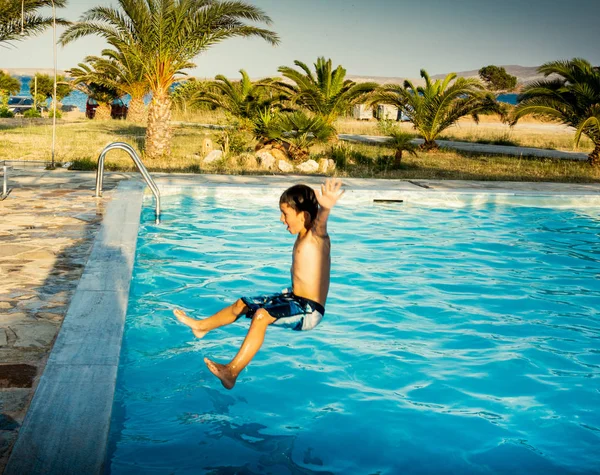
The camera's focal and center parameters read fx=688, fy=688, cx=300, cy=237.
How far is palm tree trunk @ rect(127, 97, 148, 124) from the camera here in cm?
3113

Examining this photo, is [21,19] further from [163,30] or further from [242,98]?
[242,98]

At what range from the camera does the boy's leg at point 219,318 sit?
171 inches

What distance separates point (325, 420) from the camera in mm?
4496

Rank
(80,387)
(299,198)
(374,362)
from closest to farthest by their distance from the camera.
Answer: (80,387) < (299,198) < (374,362)

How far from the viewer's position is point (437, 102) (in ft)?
64.0

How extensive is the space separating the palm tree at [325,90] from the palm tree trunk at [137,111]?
1257 centimetres

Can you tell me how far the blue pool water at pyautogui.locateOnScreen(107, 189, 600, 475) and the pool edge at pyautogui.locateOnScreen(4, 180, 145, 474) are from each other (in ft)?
1.34

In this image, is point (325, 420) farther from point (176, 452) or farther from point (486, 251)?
point (486, 251)

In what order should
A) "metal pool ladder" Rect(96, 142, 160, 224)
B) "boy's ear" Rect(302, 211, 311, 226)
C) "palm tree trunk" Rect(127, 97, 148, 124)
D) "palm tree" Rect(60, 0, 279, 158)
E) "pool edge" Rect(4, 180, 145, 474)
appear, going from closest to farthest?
"pool edge" Rect(4, 180, 145, 474), "boy's ear" Rect(302, 211, 311, 226), "metal pool ladder" Rect(96, 142, 160, 224), "palm tree" Rect(60, 0, 279, 158), "palm tree trunk" Rect(127, 97, 148, 124)

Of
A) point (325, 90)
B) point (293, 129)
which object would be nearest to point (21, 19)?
point (293, 129)

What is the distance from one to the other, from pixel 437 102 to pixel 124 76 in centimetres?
1139

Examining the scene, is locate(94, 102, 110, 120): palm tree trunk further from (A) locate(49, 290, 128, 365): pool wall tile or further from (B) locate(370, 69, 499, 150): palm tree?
(A) locate(49, 290, 128, 365): pool wall tile

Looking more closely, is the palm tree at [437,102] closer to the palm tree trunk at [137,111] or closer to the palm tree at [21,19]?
the palm tree at [21,19]

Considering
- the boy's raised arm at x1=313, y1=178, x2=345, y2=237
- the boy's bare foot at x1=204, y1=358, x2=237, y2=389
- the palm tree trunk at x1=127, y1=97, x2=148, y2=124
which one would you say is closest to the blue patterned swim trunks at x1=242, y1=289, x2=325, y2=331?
the boy's bare foot at x1=204, y1=358, x2=237, y2=389
